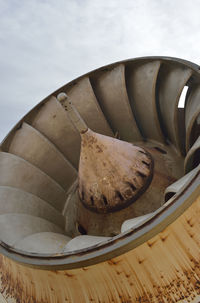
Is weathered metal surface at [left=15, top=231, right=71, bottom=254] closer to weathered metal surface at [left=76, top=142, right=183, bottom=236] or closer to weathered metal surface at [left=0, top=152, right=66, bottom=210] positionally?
weathered metal surface at [left=76, top=142, right=183, bottom=236]

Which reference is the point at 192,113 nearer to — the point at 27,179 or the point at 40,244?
the point at 40,244

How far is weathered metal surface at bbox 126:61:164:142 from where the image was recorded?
2801 mm

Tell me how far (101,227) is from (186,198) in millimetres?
1370

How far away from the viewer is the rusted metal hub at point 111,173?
2.53 metres

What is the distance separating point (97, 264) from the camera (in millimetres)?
1581

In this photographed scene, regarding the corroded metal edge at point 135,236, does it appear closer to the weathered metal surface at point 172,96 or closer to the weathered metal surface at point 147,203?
the weathered metal surface at point 147,203

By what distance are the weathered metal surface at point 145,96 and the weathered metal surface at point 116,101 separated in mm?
92

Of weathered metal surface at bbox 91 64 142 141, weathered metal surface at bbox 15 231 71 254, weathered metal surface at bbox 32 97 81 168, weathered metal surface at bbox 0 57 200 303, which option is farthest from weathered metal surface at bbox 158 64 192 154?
weathered metal surface at bbox 15 231 71 254

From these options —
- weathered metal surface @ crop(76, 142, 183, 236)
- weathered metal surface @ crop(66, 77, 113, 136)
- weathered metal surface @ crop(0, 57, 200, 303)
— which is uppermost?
weathered metal surface @ crop(66, 77, 113, 136)

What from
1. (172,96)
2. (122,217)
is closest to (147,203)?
(122,217)

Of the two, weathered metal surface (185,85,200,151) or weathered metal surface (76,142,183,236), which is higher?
weathered metal surface (185,85,200,151)

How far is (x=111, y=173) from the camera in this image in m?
2.51

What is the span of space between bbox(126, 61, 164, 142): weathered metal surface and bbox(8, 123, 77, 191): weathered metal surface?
3.01ft

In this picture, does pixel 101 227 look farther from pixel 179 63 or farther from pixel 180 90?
pixel 179 63
